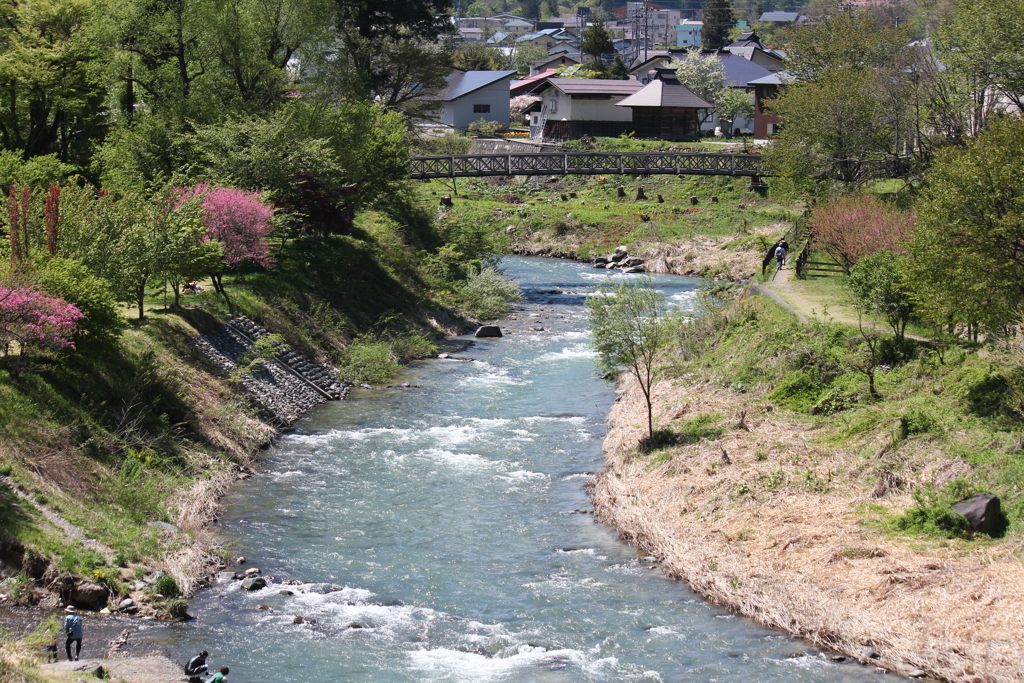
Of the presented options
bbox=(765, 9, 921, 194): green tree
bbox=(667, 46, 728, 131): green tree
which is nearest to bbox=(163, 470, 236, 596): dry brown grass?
bbox=(765, 9, 921, 194): green tree

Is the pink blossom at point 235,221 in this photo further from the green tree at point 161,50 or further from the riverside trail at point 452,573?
the green tree at point 161,50

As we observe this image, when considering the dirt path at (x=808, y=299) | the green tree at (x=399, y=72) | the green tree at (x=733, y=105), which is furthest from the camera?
the green tree at (x=733, y=105)

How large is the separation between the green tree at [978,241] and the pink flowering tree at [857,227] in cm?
815

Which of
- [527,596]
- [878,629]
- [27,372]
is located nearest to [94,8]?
[27,372]

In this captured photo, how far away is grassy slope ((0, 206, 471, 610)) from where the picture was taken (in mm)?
20391

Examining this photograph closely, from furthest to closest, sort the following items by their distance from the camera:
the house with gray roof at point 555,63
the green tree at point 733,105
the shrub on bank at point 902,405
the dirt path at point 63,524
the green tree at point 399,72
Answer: the house with gray roof at point 555,63
the green tree at point 733,105
the green tree at point 399,72
the shrub on bank at point 902,405
the dirt path at point 63,524

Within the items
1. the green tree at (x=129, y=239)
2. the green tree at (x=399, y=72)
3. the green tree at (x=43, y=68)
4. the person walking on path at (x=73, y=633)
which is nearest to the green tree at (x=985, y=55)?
the green tree at (x=399, y=72)

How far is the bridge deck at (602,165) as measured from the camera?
65.4 metres

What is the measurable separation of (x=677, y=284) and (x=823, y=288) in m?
19.9

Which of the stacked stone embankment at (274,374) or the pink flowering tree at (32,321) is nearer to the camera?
the pink flowering tree at (32,321)

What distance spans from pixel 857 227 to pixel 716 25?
137149mm

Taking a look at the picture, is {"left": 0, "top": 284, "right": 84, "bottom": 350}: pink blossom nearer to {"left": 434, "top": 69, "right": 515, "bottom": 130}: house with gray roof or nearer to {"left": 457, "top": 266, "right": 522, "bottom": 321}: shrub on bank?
{"left": 457, "top": 266, "right": 522, "bottom": 321}: shrub on bank

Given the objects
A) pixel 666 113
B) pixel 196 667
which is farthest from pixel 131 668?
pixel 666 113

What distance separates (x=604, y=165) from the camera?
82562 millimetres
